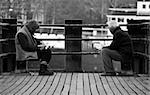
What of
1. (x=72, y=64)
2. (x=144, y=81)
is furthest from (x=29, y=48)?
(x=144, y=81)

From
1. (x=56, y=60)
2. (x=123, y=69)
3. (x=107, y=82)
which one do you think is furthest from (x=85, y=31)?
(x=107, y=82)

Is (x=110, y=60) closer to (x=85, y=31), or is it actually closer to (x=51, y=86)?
(x=51, y=86)

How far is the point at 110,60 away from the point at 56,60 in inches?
148

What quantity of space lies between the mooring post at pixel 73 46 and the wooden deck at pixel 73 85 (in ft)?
2.65

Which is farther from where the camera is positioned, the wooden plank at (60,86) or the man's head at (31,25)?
the man's head at (31,25)

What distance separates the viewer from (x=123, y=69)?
18.2 ft

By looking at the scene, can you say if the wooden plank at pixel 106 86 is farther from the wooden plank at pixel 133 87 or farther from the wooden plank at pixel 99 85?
the wooden plank at pixel 133 87

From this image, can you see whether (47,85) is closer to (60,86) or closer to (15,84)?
(60,86)

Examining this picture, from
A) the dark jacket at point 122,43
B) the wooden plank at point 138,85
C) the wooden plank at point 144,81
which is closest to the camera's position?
the wooden plank at point 138,85

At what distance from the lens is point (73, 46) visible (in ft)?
Result: 20.4

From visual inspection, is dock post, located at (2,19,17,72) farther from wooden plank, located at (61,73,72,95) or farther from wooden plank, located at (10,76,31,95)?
wooden plank, located at (61,73,72,95)

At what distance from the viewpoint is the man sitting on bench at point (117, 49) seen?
5262mm

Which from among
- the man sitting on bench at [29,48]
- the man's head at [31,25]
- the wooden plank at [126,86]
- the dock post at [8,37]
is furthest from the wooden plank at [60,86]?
the dock post at [8,37]

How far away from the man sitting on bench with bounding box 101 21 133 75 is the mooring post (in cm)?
92
